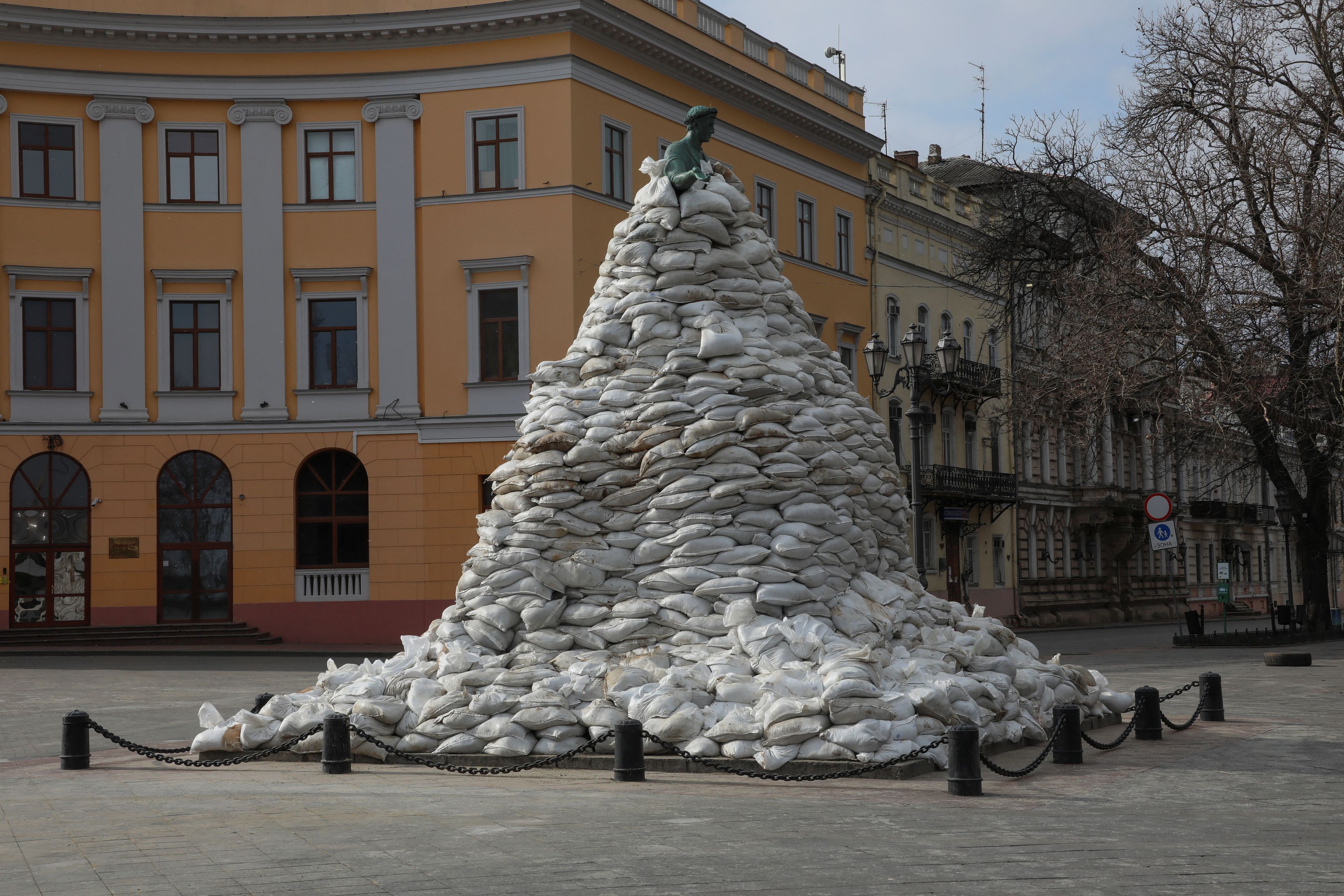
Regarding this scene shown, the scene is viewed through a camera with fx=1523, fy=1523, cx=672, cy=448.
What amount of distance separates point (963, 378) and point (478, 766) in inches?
1322

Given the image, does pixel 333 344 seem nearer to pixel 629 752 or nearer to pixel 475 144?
pixel 475 144

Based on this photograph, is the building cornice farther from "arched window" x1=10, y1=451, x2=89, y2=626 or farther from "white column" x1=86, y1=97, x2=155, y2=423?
"arched window" x1=10, y1=451, x2=89, y2=626

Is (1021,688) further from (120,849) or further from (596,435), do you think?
(120,849)

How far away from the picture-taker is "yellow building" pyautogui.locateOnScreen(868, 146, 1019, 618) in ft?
133

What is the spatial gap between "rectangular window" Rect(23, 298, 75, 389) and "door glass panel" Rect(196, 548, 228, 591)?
13.2 ft

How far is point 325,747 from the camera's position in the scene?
10656 mm

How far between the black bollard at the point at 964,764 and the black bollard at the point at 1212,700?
5.37 meters

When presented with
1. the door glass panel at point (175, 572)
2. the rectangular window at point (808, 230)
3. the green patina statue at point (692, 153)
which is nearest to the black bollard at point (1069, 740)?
the green patina statue at point (692, 153)

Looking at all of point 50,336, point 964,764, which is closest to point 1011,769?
point 964,764

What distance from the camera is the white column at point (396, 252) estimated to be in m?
29.0

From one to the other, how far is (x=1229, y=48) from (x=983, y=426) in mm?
20995

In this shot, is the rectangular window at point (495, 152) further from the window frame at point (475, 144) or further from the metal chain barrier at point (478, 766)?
the metal chain barrier at point (478, 766)

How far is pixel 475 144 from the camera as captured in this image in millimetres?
29188

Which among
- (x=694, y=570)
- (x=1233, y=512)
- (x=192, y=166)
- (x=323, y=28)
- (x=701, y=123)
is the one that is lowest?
(x=694, y=570)
